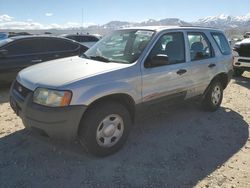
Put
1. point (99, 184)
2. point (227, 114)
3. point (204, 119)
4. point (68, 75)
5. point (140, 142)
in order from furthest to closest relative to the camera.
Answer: point (227, 114) → point (204, 119) → point (140, 142) → point (68, 75) → point (99, 184)

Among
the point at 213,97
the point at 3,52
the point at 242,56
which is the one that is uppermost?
the point at 3,52

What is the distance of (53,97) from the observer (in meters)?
3.17

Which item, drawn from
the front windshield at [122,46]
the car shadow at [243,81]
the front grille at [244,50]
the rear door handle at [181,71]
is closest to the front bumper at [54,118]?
the front windshield at [122,46]

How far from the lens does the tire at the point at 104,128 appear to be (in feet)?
11.1

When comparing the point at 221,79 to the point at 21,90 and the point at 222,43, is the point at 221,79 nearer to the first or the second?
the point at 222,43

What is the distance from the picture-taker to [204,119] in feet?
17.6

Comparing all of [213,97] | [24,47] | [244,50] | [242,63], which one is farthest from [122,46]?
[244,50]

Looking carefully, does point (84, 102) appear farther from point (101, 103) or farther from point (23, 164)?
point (23, 164)

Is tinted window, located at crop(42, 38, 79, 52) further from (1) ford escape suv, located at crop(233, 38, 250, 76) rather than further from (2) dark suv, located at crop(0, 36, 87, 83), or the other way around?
(1) ford escape suv, located at crop(233, 38, 250, 76)

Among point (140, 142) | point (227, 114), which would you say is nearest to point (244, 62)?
point (227, 114)

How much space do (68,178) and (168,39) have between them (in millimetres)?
2622

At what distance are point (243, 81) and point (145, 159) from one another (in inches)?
266

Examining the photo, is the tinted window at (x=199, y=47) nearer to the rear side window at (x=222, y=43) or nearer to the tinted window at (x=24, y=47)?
the rear side window at (x=222, y=43)

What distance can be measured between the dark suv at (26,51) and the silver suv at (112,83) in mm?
3044
